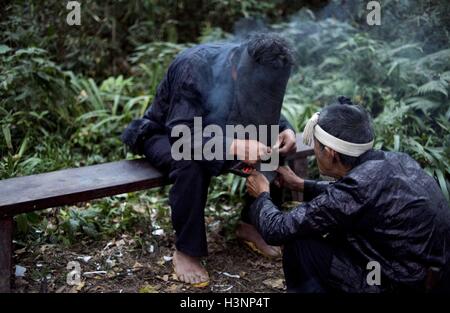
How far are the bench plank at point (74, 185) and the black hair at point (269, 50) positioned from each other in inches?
42.9

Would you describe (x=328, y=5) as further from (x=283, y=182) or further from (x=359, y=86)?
(x=283, y=182)

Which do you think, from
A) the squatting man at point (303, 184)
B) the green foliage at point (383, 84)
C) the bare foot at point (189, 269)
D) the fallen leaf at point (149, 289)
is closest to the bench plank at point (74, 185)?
the squatting man at point (303, 184)

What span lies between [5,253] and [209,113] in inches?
63.4

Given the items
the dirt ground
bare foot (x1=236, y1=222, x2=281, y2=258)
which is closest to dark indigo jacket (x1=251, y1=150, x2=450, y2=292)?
the dirt ground

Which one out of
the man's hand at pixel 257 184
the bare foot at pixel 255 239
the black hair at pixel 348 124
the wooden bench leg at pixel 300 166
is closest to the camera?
the black hair at pixel 348 124

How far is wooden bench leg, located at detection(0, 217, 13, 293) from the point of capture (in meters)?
3.19

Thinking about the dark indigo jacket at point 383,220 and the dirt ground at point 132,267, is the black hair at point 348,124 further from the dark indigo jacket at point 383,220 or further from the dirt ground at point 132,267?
the dirt ground at point 132,267

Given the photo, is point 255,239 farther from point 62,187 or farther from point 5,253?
point 5,253

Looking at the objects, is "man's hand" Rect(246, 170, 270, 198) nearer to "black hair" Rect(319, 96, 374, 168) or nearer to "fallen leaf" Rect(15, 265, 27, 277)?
"black hair" Rect(319, 96, 374, 168)

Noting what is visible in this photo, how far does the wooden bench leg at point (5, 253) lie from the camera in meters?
3.19

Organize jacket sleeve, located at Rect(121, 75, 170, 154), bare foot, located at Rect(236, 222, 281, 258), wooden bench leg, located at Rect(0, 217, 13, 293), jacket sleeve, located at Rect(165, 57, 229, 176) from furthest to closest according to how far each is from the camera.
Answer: bare foot, located at Rect(236, 222, 281, 258) < jacket sleeve, located at Rect(121, 75, 170, 154) < jacket sleeve, located at Rect(165, 57, 229, 176) < wooden bench leg, located at Rect(0, 217, 13, 293)

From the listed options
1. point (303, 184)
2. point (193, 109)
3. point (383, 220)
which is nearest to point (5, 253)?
point (193, 109)

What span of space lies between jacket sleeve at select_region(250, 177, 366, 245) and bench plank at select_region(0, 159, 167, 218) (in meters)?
1.05
